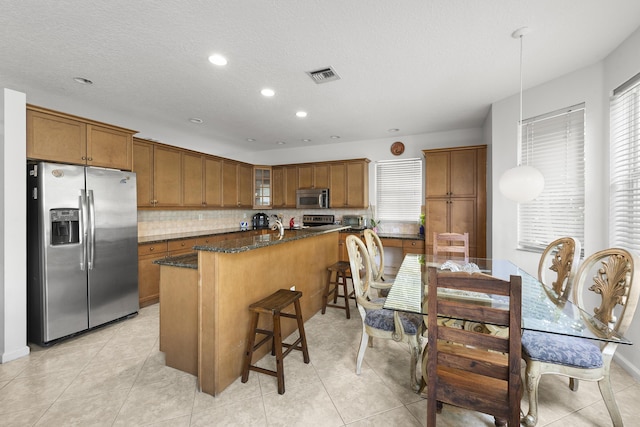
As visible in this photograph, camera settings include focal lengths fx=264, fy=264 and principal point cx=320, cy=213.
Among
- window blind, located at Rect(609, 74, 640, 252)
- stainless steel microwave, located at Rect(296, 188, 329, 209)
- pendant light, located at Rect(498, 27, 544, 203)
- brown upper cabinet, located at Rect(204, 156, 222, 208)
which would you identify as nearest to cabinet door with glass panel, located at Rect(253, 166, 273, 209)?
stainless steel microwave, located at Rect(296, 188, 329, 209)

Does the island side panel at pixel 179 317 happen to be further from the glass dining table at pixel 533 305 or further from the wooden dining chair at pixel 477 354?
the wooden dining chair at pixel 477 354

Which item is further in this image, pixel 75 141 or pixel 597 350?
pixel 75 141

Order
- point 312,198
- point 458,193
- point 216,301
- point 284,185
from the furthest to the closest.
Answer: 1. point 284,185
2. point 312,198
3. point 458,193
4. point 216,301

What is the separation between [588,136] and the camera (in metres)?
2.61

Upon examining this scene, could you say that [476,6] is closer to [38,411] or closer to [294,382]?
[294,382]

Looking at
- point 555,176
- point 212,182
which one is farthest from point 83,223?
point 555,176

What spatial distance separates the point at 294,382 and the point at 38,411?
5.52 ft

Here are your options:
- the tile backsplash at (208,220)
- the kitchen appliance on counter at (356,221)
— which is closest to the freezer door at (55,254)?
the tile backsplash at (208,220)

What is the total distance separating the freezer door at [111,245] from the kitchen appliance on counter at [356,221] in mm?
3634

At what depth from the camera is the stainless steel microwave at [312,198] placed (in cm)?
548

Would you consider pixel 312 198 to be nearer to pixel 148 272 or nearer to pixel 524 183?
pixel 148 272

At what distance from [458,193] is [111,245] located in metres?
4.82

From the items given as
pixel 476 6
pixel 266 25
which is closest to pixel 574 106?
pixel 476 6

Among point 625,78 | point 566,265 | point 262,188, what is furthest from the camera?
point 262,188
